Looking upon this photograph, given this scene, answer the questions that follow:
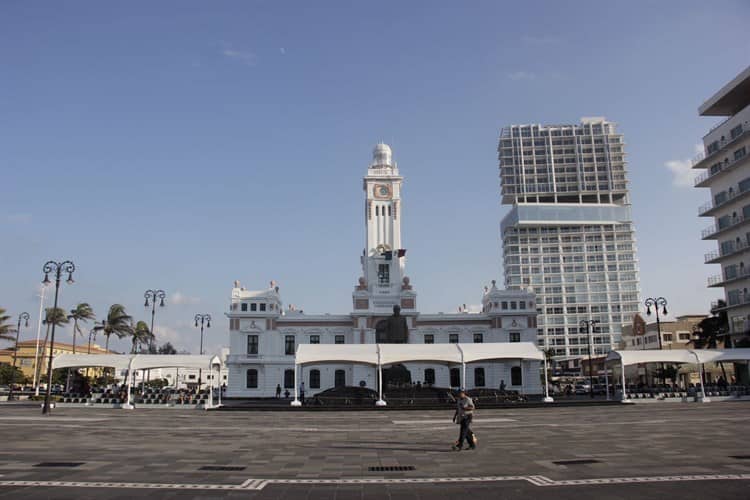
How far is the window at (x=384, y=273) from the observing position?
68500mm

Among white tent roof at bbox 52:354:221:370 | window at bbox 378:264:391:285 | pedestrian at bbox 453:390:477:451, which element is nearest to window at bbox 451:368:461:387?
window at bbox 378:264:391:285

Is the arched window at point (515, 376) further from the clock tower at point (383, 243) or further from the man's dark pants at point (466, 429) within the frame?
the man's dark pants at point (466, 429)

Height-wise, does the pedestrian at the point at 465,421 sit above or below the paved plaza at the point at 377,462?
above

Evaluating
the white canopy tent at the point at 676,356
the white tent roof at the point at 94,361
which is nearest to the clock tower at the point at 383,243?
the white canopy tent at the point at 676,356

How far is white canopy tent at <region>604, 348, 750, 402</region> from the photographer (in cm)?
4041

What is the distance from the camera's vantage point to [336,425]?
82.9 ft

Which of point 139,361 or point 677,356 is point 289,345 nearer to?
point 139,361

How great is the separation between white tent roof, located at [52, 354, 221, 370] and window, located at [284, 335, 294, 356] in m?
22.7

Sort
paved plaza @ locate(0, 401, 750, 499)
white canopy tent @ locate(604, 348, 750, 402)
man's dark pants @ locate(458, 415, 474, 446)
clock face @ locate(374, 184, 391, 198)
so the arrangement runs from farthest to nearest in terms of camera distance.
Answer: clock face @ locate(374, 184, 391, 198), white canopy tent @ locate(604, 348, 750, 402), man's dark pants @ locate(458, 415, 474, 446), paved plaza @ locate(0, 401, 750, 499)

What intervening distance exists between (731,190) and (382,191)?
130 ft

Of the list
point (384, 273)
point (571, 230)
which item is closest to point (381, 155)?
point (384, 273)

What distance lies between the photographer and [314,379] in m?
62.5

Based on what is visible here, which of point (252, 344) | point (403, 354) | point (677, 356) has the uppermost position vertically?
point (252, 344)

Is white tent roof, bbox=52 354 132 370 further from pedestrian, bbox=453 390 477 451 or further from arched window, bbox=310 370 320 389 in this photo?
pedestrian, bbox=453 390 477 451
